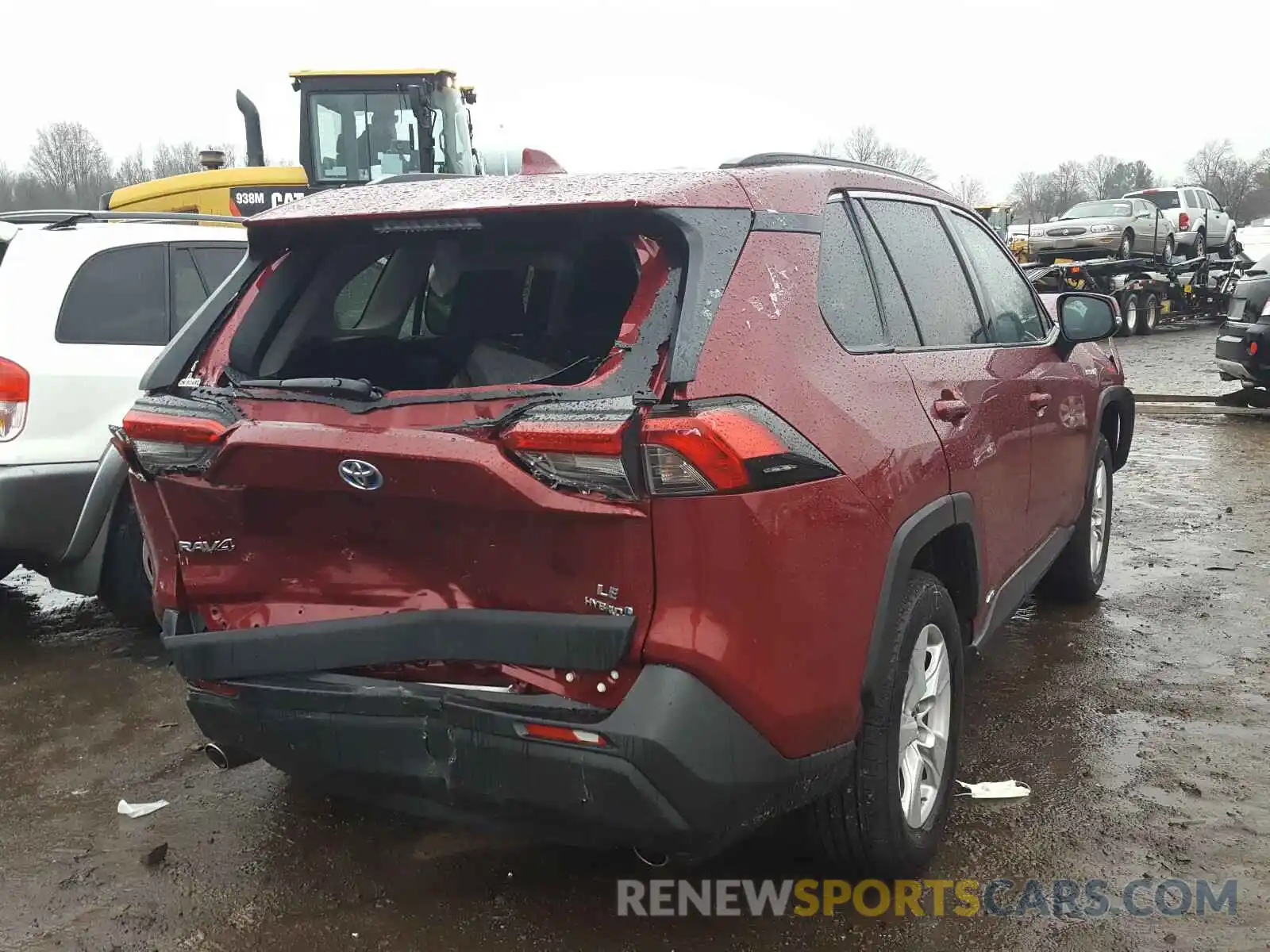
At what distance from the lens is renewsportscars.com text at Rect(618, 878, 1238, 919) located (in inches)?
112

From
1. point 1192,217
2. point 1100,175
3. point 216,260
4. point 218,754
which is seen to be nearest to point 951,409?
point 218,754

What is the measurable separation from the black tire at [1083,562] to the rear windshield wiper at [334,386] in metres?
3.59

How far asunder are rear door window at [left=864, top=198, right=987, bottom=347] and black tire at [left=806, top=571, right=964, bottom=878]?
857 mm

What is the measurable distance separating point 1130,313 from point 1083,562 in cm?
1804

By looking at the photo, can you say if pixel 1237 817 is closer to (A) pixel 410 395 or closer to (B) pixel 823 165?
(B) pixel 823 165

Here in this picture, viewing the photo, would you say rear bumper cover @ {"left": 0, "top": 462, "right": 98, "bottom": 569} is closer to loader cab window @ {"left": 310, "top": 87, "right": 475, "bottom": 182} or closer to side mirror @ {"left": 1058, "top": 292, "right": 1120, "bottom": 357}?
side mirror @ {"left": 1058, "top": 292, "right": 1120, "bottom": 357}

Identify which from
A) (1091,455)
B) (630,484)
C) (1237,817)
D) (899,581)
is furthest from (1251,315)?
(630,484)

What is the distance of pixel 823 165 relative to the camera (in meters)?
3.13

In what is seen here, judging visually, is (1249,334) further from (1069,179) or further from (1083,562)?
(1069,179)

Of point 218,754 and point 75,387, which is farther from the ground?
point 75,387

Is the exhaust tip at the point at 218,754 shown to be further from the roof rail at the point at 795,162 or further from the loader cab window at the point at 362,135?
the loader cab window at the point at 362,135

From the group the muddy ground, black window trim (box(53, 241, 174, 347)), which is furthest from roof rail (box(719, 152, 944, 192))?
black window trim (box(53, 241, 174, 347))

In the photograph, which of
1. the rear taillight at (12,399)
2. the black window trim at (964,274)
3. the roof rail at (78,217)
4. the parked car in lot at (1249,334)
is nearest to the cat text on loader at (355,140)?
the roof rail at (78,217)

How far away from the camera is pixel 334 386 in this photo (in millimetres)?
2482
